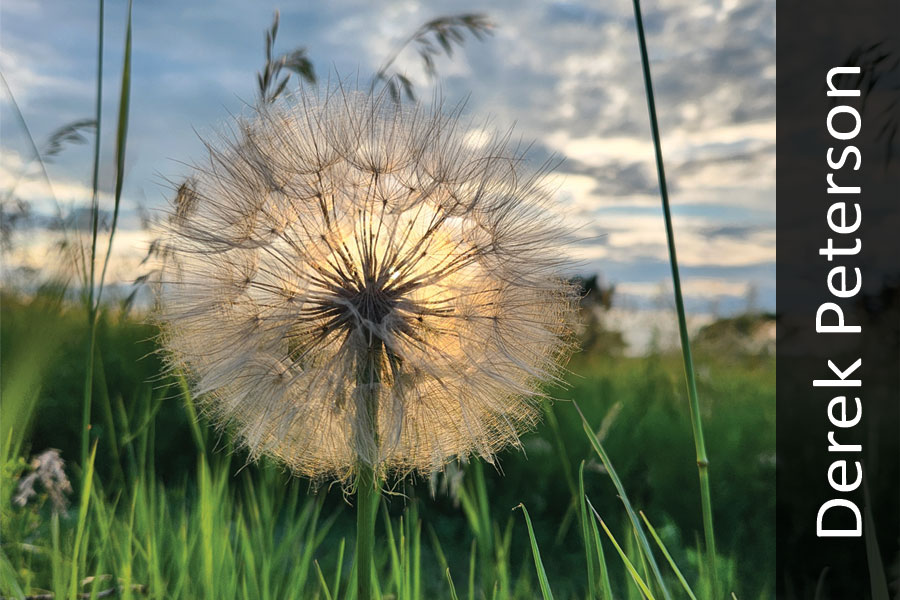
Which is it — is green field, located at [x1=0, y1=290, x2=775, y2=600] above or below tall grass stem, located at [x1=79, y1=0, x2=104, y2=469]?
below

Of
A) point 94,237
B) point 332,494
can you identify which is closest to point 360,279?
point 94,237

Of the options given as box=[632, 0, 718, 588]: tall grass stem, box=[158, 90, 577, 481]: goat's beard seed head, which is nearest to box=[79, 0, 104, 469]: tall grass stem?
box=[158, 90, 577, 481]: goat's beard seed head

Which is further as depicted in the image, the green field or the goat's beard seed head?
the green field

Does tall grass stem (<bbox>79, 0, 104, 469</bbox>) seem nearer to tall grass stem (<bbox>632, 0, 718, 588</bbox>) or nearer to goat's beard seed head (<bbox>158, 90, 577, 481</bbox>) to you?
goat's beard seed head (<bbox>158, 90, 577, 481</bbox>)

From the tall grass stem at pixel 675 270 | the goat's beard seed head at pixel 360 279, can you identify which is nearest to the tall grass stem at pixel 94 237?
the goat's beard seed head at pixel 360 279

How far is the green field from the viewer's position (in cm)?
198

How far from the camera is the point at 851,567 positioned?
2.99 meters

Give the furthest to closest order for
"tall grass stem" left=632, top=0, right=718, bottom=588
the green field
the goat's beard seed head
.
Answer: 1. the green field
2. the goat's beard seed head
3. "tall grass stem" left=632, top=0, right=718, bottom=588

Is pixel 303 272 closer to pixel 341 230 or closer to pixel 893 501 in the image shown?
pixel 341 230

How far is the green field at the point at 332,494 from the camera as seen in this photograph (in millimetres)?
1980

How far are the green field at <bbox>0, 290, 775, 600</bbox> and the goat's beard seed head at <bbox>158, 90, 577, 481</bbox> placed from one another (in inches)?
14.0

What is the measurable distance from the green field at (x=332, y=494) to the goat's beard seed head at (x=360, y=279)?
356 millimetres

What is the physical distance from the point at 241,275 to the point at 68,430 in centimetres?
269

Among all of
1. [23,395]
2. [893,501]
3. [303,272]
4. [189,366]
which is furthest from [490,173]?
[893,501]
